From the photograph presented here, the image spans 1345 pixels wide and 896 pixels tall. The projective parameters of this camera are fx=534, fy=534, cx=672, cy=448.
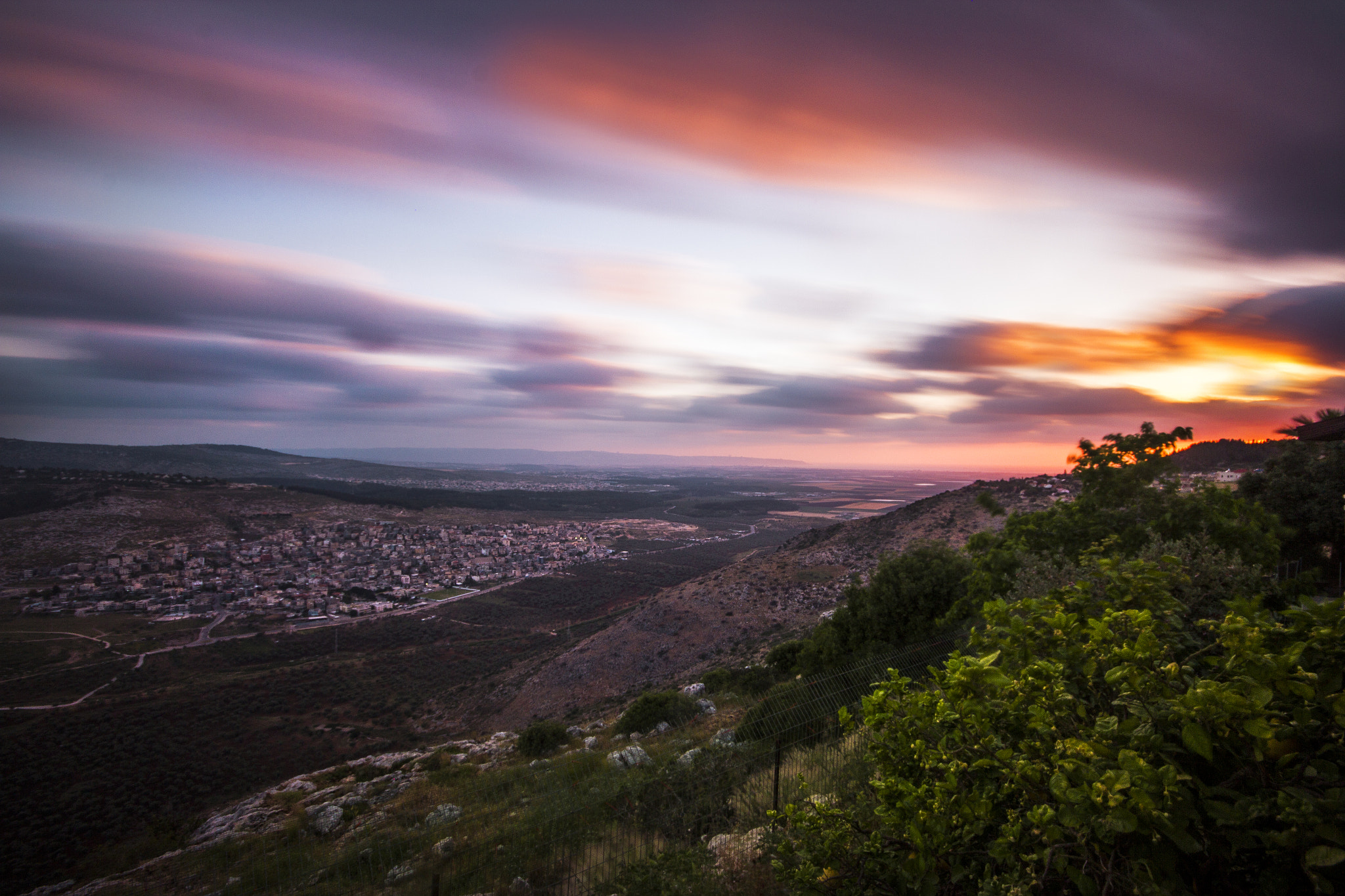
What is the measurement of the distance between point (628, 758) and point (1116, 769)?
1149cm

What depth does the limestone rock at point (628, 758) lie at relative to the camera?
11.2m

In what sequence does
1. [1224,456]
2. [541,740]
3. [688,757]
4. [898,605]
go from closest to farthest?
1. [688,757]
2. [898,605]
3. [541,740]
4. [1224,456]

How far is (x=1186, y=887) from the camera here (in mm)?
2283

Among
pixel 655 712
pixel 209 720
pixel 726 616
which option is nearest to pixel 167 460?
pixel 209 720

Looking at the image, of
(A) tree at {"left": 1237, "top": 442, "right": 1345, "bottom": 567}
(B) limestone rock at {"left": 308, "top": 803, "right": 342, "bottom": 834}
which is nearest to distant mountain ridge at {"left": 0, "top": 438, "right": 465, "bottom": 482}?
(B) limestone rock at {"left": 308, "top": 803, "right": 342, "bottom": 834}

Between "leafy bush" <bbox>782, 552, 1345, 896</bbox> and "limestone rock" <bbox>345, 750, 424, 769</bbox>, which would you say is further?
"limestone rock" <bbox>345, 750, 424, 769</bbox>

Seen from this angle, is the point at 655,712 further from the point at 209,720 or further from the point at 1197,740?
the point at 209,720

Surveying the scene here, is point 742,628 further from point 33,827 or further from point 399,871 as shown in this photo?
point 33,827

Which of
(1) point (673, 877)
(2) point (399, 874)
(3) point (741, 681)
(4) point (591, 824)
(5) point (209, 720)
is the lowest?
(5) point (209, 720)

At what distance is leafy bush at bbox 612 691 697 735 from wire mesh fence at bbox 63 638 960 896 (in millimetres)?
4604

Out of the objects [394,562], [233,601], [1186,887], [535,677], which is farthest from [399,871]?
[394,562]

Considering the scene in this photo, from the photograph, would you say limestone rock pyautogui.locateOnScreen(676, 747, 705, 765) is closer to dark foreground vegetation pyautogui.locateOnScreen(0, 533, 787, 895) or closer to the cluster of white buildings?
dark foreground vegetation pyautogui.locateOnScreen(0, 533, 787, 895)

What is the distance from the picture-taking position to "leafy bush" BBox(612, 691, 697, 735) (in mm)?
16891

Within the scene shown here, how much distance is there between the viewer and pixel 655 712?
1733cm
